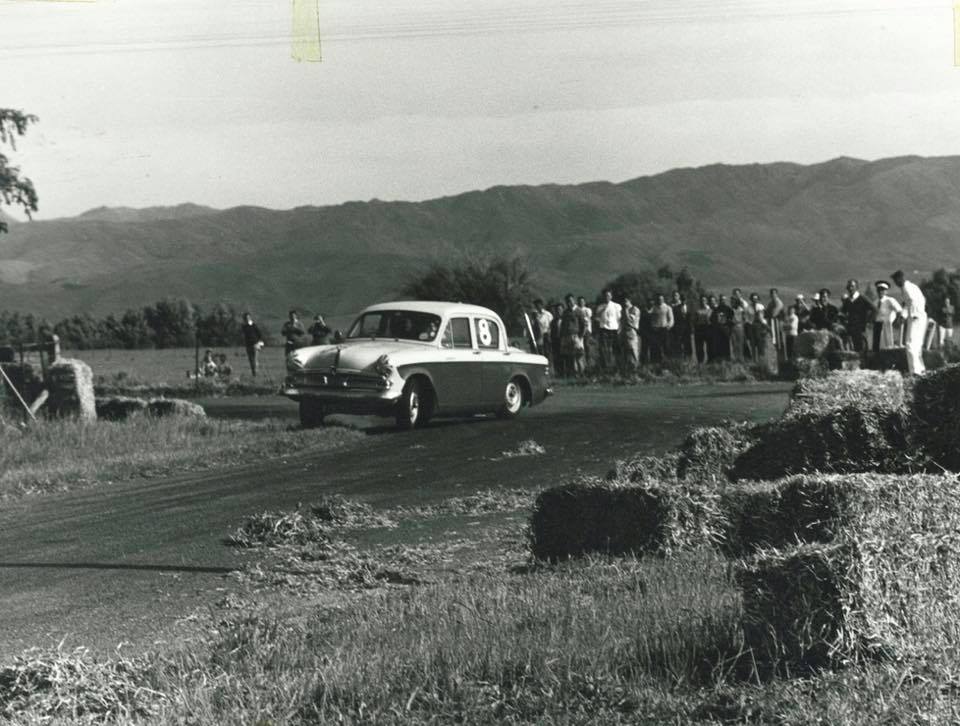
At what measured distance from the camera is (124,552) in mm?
11484

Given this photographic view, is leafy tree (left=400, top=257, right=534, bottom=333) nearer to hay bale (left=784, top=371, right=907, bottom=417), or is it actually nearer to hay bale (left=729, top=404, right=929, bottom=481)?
hay bale (left=784, top=371, right=907, bottom=417)

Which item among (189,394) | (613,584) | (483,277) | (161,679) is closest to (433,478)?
(613,584)

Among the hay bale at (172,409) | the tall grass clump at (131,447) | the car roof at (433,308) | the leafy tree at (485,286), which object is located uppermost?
the leafy tree at (485,286)

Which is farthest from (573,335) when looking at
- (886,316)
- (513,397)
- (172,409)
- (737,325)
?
(172,409)

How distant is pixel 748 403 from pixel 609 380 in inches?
353

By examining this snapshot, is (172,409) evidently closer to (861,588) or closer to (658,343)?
(658,343)

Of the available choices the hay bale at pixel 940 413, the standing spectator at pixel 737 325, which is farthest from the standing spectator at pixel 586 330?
the hay bale at pixel 940 413

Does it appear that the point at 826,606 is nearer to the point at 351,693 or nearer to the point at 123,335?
the point at 351,693

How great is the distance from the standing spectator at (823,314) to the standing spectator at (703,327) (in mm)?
2659

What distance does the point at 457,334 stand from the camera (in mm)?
22531

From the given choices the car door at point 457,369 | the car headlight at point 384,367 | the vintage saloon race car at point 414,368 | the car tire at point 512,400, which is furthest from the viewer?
the car tire at point 512,400

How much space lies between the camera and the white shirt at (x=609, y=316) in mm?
34312

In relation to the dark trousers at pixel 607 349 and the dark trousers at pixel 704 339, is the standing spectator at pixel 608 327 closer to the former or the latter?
the dark trousers at pixel 607 349

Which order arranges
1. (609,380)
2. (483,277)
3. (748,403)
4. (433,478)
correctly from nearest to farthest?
(433,478), (748,403), (609,380), (483,277)
